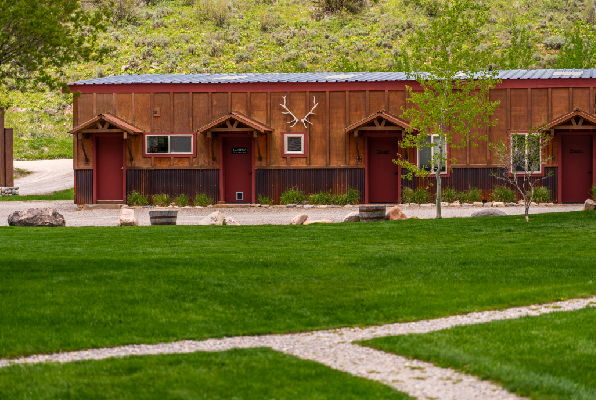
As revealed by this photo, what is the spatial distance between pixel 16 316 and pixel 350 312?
3635 millimetres

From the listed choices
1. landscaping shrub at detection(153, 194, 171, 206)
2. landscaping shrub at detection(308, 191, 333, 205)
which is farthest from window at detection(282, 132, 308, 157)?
landscaping shrub at detection(153, 194, 171, 206)

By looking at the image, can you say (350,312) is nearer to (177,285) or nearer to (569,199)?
(177,285)

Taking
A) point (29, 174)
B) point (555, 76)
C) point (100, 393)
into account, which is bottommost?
point (100, 393)

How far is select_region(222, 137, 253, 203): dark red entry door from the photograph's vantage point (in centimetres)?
2666

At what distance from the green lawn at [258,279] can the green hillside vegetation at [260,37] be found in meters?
34.8

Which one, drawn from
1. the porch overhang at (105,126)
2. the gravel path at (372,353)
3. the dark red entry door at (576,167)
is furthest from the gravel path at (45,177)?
the gravel path at (372,353)

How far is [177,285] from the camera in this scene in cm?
970

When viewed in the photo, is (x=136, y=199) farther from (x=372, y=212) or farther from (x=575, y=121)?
(x=575, y=121)

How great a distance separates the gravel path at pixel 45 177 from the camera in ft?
113

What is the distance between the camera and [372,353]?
6.67m

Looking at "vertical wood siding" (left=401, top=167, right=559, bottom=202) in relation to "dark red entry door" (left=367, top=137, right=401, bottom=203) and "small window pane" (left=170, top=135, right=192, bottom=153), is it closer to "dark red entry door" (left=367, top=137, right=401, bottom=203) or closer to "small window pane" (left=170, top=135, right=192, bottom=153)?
"dark red entry door" (left=367, top=137, right=401, bottom=203)

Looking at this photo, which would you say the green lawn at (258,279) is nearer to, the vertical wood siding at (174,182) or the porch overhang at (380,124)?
the porch overhang at (380,124)

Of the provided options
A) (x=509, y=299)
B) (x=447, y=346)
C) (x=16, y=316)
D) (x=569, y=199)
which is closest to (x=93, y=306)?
(x=16, y=316)

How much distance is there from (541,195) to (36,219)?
1600 cm
